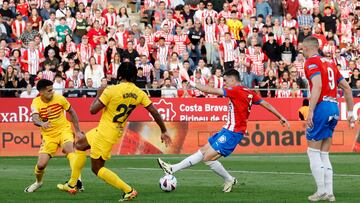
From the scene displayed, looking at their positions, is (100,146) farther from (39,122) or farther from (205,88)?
(39,122)

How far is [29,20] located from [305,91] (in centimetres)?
1017

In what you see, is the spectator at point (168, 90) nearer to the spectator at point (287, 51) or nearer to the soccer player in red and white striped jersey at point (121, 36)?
the soccer player in red and white striped jersey at point (121, 36)

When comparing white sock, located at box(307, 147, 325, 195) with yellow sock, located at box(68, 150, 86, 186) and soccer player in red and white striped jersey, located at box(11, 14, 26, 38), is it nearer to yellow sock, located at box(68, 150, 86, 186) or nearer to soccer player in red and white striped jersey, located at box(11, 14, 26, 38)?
yellow sock, located at box(68, 150, 86, 186)

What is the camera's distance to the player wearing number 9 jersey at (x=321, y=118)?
14.9 metres

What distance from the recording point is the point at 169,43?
36656 millimetres

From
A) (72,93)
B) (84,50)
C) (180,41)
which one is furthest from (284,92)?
(72,93)

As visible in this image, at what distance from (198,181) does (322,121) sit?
5.17 metres

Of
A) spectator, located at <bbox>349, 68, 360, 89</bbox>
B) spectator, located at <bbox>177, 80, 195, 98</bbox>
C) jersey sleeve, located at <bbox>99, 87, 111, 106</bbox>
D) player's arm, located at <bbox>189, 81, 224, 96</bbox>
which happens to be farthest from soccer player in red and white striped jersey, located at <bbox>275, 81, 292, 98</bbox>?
jersey sleeve, located at <bbox>99, 87, 111, 106</bbox>

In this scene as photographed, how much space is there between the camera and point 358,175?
69.2ft

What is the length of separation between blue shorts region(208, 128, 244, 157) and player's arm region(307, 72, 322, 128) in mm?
2724

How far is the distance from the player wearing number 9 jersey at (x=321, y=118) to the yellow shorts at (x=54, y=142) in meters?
5.10

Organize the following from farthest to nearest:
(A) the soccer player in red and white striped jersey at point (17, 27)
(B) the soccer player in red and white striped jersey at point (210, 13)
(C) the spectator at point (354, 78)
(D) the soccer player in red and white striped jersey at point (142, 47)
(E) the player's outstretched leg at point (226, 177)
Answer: (B) the soccer player in red and white striped jersey at point (210, 13), (C) the spectator at point (354, 78), (D) the soccer player in red and white striped jersey at point (142, 47), (A) the soccer player in red and white striped jersey at point (17, 27), (E) the player's outstretched leg at point (226, 177)

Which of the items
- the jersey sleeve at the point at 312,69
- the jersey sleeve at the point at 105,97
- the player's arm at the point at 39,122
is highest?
the jersey sleeve at the point at 312,69

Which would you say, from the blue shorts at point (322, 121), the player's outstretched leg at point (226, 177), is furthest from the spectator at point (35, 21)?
the blue shorts at point (322, 121)
